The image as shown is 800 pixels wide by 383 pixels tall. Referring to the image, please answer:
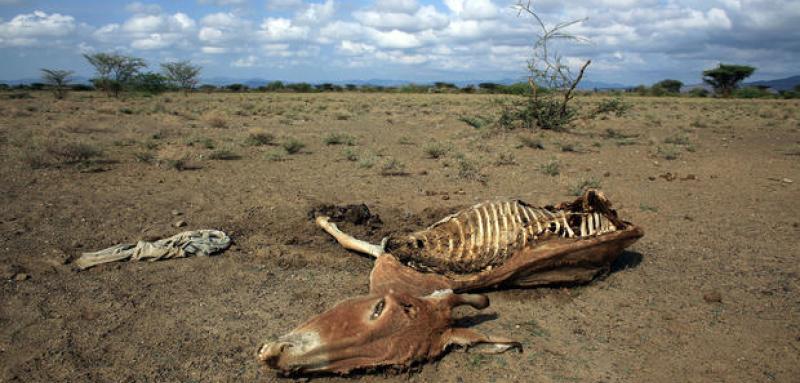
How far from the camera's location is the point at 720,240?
571cm

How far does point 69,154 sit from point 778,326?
33.8 feet

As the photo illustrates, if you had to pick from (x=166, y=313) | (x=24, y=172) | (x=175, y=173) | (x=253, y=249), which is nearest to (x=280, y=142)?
(x=175, y=173)

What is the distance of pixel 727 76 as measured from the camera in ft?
169

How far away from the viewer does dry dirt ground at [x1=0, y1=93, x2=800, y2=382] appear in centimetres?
337

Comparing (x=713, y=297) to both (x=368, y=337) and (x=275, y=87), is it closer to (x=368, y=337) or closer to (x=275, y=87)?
(x=368, y=337)

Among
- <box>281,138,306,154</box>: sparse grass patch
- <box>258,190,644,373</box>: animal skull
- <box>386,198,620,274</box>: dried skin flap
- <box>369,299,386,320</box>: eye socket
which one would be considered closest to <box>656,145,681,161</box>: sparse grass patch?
<box>258,190,644,373</box>: animal skull

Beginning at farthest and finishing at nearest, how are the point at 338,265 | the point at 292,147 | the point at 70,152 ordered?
1. the point at 292,147
2. the point at 70,152
3. the point at 338,265

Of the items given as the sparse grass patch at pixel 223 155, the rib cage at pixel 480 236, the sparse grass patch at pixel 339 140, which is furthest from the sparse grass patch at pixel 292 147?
the rib cage at pixel 480 236

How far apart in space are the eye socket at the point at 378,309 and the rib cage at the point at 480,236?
1148mm

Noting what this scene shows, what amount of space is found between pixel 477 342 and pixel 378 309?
83 centimetres

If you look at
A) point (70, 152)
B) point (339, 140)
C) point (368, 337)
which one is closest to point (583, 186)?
point (368, 337)

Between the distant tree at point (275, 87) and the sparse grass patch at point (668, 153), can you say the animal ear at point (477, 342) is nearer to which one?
the sparse grass patch at point (668, 153)

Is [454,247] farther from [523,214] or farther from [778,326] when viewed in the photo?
[778,326]

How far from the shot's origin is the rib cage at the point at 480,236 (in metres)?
4.20
